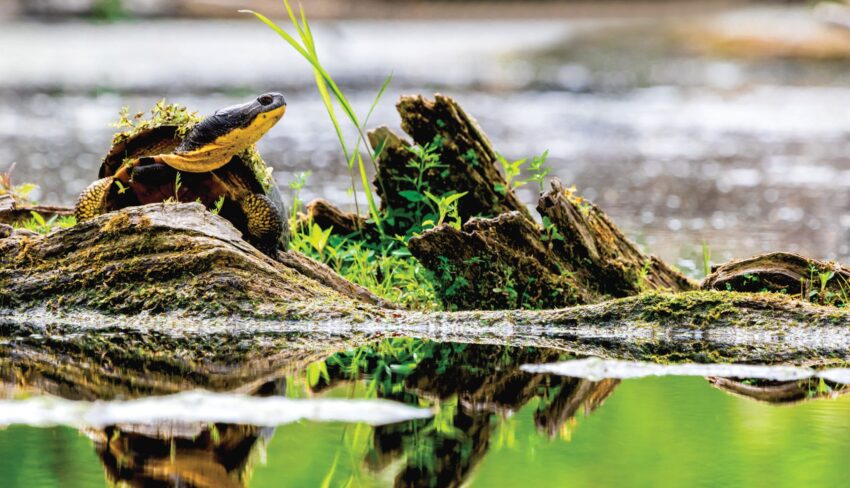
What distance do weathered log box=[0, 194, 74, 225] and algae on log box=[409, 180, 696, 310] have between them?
1.67 m

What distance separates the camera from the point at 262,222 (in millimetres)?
4207

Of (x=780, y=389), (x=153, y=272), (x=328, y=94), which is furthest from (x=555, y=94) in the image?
(x=780, y=389)

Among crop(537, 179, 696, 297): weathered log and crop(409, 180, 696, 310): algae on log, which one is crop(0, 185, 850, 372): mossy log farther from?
crop(537, 179, 696, 297): weathered log

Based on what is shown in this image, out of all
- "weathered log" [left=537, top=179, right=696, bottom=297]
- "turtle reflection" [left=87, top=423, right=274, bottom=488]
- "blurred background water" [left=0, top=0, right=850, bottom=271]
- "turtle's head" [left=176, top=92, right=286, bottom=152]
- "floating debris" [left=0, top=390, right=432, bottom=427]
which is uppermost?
"blurred background water" [left=0, top=0, right=850, bottom=271]

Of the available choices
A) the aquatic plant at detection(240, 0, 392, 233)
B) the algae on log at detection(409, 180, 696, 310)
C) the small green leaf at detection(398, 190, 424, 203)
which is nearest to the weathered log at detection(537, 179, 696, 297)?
the algae on log at detection(409, 180, 696, 310)

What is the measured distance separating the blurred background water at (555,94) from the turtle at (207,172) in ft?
8.21

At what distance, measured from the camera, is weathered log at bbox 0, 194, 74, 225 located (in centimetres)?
488

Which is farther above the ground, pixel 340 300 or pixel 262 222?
pixel 262 222

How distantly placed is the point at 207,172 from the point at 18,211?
3.79ft

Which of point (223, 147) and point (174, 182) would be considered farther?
point (174, 182)

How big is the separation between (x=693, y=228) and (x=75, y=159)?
5.54 metres

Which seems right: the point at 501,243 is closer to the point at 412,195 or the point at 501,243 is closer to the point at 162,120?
the point at 412,195

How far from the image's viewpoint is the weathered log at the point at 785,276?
4207 millimetres

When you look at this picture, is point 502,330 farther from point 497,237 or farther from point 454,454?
point 454,454
